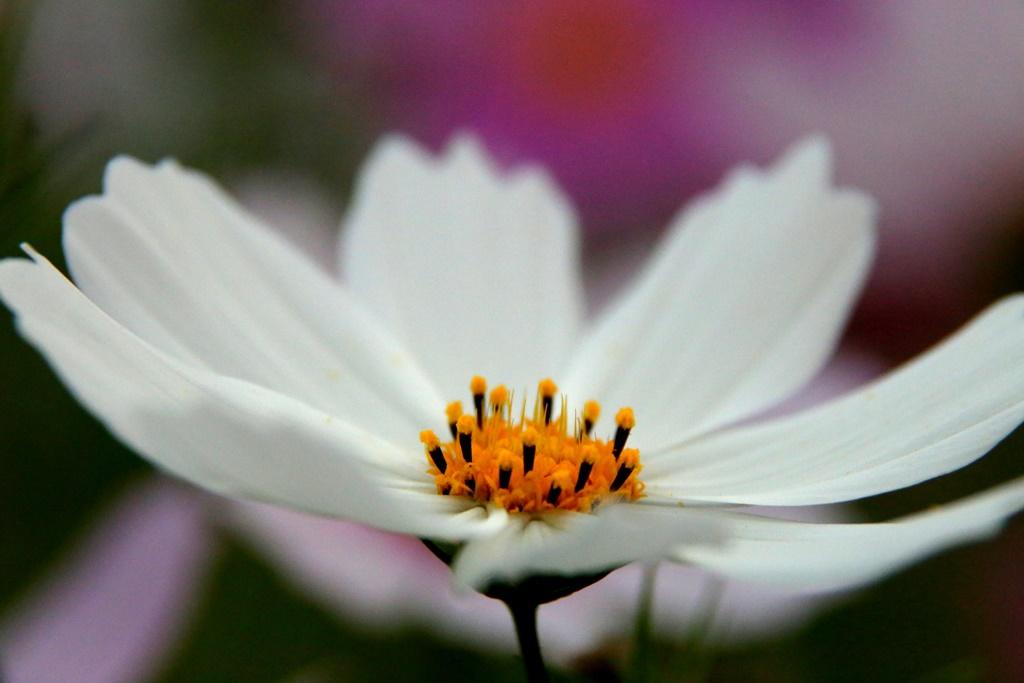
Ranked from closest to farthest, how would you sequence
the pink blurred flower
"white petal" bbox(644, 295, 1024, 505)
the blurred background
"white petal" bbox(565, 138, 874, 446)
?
1. "white petal" bbox(644, 295, 1024, 505)
2. "white petal" bbox(565, 138, 874, 446)
3. the blurred background
4. the pink blurred flower

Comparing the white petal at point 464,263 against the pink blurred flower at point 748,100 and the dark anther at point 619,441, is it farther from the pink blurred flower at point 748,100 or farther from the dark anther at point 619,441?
the pink blurred flower at point 748,100

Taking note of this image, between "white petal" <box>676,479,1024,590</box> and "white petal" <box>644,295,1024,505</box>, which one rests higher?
"white petal" <box>644,295,1024,505</box>

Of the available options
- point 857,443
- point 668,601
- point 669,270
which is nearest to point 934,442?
point 857,443

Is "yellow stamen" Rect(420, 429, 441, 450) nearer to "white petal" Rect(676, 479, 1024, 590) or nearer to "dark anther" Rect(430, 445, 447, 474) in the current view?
"dark anther" Rect(430, 445, 447, 474)

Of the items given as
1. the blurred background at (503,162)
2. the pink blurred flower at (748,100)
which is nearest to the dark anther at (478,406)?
the blurred background at (503,162)

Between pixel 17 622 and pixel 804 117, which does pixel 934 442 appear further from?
pixel 804 117

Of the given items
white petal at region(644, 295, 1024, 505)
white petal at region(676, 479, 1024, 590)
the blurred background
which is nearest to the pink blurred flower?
the blurred background

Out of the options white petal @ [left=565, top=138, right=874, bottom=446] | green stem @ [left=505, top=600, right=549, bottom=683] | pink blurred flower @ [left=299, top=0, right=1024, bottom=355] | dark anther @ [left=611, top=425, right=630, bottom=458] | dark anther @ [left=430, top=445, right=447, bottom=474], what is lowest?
green stem @ [left=505, top=600, right=549, bottom=683]
